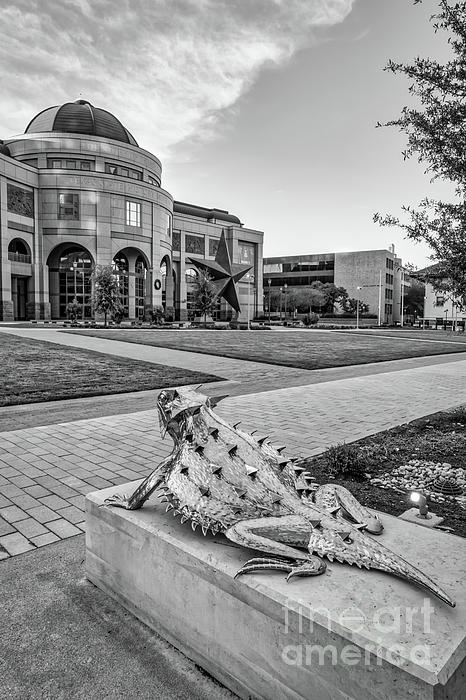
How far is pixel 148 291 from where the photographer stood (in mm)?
61969

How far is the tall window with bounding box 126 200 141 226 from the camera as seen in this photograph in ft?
190

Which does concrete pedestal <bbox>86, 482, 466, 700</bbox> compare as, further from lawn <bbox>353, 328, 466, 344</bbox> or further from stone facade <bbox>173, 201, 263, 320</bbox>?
stone facade <bbox>173, 201, 263, 320</bbox>

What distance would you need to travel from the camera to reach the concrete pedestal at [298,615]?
165cm

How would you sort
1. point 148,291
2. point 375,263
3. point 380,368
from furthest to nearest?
point 375,263
point 148,291
point 380,368

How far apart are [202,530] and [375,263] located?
320 feet

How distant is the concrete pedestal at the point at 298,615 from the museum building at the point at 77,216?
167ft

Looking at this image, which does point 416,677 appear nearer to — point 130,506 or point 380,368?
point 130,506

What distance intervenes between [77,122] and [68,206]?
1390cm

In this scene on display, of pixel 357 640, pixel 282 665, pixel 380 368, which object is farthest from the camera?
pixel 380 368

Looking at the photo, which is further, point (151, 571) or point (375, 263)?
point (375, 263)

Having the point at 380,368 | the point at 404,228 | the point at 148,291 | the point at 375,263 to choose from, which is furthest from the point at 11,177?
the point at 375,263

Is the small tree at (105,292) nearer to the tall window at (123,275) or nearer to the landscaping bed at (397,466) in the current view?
the tall window at (123,275)

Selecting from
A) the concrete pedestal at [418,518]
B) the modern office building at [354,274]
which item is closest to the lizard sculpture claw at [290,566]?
the concrete pedestal at [418,518]

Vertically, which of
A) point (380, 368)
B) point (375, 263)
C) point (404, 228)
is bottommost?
point (380, 368)
